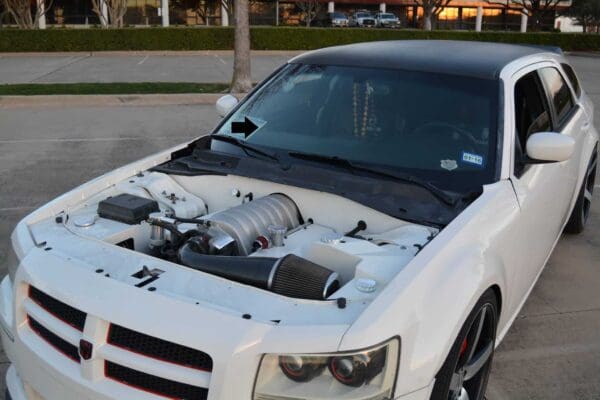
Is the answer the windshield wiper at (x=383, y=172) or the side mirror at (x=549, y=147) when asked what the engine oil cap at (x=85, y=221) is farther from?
the side mirror at (x=549, y=147)

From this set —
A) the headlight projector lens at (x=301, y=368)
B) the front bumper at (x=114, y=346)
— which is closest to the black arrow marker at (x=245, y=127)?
the front bumper at (x=114, y=346)

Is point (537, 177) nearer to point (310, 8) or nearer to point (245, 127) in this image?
point (245, 127)

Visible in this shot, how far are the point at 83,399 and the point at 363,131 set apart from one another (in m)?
2.05

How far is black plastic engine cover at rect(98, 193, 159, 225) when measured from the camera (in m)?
3.06

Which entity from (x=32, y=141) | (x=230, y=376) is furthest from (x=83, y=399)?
(x=32, y=141)

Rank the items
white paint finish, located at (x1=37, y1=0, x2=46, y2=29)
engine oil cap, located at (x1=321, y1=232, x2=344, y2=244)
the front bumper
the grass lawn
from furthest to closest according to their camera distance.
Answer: white paint finish, located at (x1=37, y1=0, x2=46, y2=29), the grass lawn, engine oil cap, located at (x1=321, y1=232, x2=344, y2=244), the front bumper

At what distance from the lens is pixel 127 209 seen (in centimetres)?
307

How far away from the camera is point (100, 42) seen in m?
25.5

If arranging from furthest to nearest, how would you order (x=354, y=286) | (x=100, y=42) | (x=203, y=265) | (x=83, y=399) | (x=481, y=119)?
1. (x=100, y=42)
2. (x=481, y=119)
3. (x=203, y=265)
4. (x=354, y=286)
5. (x=83, y=399)

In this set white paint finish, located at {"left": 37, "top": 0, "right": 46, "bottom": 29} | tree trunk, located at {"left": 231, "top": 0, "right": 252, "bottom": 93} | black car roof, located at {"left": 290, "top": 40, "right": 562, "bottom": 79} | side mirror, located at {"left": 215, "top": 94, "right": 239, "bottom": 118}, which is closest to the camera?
black car roof, located at {"left": 290, "top": 40, "right": 562, "bottom": 79}

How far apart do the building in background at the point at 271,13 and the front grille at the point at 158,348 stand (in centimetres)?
3821

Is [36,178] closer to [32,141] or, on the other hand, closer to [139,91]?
[32,141]

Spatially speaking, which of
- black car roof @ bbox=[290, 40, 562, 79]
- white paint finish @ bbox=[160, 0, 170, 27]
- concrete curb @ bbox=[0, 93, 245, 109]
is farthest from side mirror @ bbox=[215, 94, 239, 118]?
white paint finish @ bbox=[160, 0, 170, 27]

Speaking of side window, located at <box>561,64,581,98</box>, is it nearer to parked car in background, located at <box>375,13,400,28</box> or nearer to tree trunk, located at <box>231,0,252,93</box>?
tree trunk, located at <box>231,0,252,93</box>
